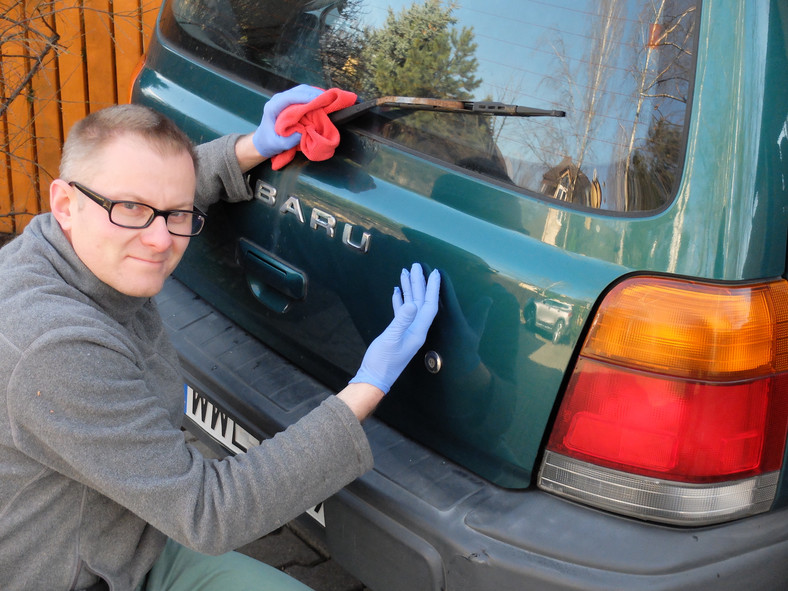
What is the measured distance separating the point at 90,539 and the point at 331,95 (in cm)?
109

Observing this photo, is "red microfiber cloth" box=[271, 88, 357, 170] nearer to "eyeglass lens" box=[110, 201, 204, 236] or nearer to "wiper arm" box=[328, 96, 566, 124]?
"wiper arm" box=[328, 96, 566, 124]

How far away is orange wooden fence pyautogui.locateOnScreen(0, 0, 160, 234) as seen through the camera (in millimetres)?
4441

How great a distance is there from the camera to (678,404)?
146 cm

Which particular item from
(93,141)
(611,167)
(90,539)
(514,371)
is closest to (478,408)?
(514,371)

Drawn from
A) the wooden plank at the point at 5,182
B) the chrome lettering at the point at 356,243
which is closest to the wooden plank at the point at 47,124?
the wooden plank at the point at 5,182

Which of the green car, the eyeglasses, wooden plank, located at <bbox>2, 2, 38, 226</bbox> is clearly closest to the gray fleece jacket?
the eyeglasses

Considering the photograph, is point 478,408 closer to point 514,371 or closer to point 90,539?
point 514,371

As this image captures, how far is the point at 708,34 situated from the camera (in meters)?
1.44

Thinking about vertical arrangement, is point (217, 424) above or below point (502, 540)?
below

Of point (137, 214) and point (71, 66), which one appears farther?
point (71, 66)

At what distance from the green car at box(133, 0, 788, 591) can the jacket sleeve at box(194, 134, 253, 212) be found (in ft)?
0.87

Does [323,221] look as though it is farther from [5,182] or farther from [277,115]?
[5,182]

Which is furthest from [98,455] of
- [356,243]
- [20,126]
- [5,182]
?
[5,182]

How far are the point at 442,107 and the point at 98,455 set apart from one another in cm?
98
